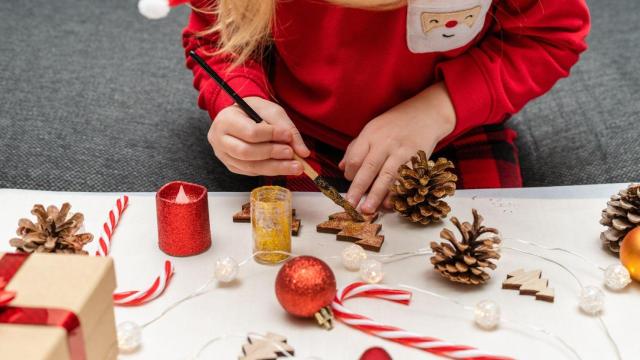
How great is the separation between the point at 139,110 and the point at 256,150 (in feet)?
1.60

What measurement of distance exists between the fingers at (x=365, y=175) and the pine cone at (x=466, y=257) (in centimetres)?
17

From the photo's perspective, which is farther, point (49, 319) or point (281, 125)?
point (281, 125)

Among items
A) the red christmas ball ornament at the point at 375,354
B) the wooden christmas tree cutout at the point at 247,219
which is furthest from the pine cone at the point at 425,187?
the red christmas ball ornament at the point at 375,354

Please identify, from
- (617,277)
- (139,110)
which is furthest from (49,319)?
(139,110)

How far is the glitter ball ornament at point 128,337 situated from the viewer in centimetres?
59

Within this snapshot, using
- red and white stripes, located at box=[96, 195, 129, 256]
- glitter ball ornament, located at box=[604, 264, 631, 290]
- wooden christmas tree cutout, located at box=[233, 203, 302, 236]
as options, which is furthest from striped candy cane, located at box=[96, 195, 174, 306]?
glitter ball ornament, located at box=[604, 264, 631, 290]

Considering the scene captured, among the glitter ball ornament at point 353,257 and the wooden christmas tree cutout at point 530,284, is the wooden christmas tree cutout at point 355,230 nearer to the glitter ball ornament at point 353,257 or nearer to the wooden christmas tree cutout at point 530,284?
the glitter ball ornament at point 353,257

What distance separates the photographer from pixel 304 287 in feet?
2.00

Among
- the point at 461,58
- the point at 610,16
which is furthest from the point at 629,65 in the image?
the point at 461,58

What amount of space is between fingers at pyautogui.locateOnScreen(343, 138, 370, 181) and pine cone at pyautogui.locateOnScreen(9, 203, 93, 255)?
0.34 metres

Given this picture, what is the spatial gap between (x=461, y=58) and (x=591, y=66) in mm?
521

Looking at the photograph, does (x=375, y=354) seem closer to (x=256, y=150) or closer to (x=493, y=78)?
(x=256, y=150)

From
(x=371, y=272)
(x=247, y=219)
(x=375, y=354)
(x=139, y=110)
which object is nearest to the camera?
(x=375, y=354)

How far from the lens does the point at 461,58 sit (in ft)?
3.12
